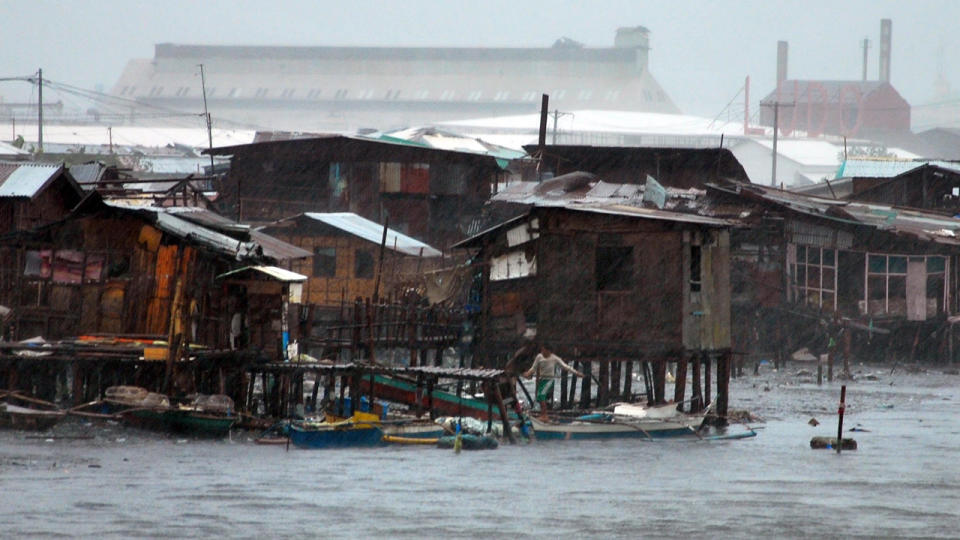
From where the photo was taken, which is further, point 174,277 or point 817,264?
point 817,264

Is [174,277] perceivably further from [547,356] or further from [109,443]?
[547,356]

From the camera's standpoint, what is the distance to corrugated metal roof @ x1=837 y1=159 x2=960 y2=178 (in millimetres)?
60062

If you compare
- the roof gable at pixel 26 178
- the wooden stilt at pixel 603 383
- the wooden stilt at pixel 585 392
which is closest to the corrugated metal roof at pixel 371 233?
the roof gable at pixel 26 178

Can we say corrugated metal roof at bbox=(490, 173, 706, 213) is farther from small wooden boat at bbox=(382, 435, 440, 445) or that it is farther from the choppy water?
small wooden boat at bbox=(382, 435, 440, 445)

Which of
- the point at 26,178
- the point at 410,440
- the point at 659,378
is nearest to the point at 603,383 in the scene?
the point at 659,378

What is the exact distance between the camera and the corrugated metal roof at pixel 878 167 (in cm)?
6006

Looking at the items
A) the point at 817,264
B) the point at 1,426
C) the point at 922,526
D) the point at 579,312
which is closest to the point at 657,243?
the point at 579,312

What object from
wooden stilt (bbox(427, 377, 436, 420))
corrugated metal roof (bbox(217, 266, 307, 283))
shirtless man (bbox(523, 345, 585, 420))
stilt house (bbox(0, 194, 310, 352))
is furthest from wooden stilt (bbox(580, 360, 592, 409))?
stilt house (bbox(0, 194, 310, 352))

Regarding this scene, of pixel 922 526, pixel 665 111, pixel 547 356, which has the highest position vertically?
pixel 665 111

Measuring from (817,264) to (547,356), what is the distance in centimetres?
2385

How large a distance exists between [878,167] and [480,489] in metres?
43.6

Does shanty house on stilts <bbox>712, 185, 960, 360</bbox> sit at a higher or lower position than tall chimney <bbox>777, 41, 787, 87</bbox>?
lower

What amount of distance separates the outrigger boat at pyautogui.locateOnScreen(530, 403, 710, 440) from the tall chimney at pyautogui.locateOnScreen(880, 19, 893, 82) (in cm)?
10545

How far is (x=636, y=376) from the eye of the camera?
42.2 metres
